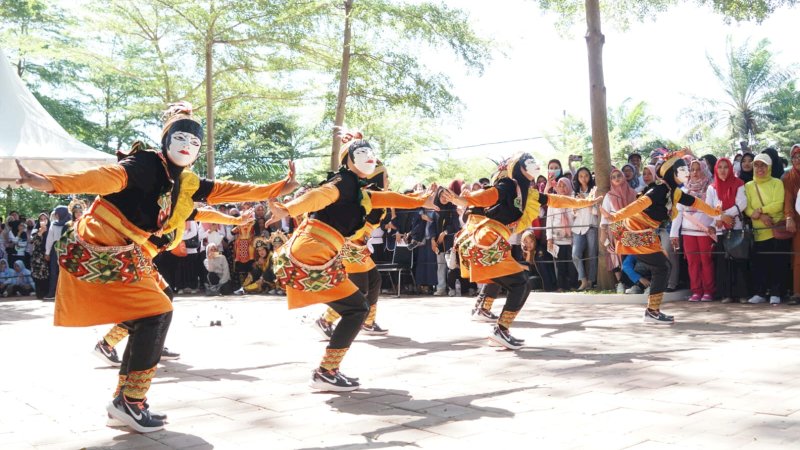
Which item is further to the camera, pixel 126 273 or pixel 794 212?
pixel 794 212

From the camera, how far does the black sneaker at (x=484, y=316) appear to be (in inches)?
374

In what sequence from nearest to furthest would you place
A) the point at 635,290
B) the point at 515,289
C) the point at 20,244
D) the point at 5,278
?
the point at 515,289 < the point at 635,290 < the point at 5,278 < the point at 20,244

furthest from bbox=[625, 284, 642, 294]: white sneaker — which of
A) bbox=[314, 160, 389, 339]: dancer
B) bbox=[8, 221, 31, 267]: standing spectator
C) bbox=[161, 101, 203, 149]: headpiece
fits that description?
bbox=[8, 221, 31, 267]: standing spectator

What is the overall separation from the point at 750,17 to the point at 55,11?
2596 centimetres

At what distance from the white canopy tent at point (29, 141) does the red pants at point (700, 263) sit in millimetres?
11236

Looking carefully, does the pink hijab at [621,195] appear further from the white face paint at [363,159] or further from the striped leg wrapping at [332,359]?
the striped leg wrapping at [332,359]

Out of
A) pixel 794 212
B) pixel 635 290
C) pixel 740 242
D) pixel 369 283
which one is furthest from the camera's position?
pixel 635 290

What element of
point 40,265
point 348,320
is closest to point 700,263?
point 348,320

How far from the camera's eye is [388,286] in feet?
50.2

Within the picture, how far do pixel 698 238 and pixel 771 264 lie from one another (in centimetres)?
99

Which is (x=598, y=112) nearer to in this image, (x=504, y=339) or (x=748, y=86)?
(x=504, y=339)

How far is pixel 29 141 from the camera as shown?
15438 mm

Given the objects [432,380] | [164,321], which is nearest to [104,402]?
[164,321]

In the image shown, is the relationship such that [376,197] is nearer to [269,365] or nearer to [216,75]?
[269,365]
